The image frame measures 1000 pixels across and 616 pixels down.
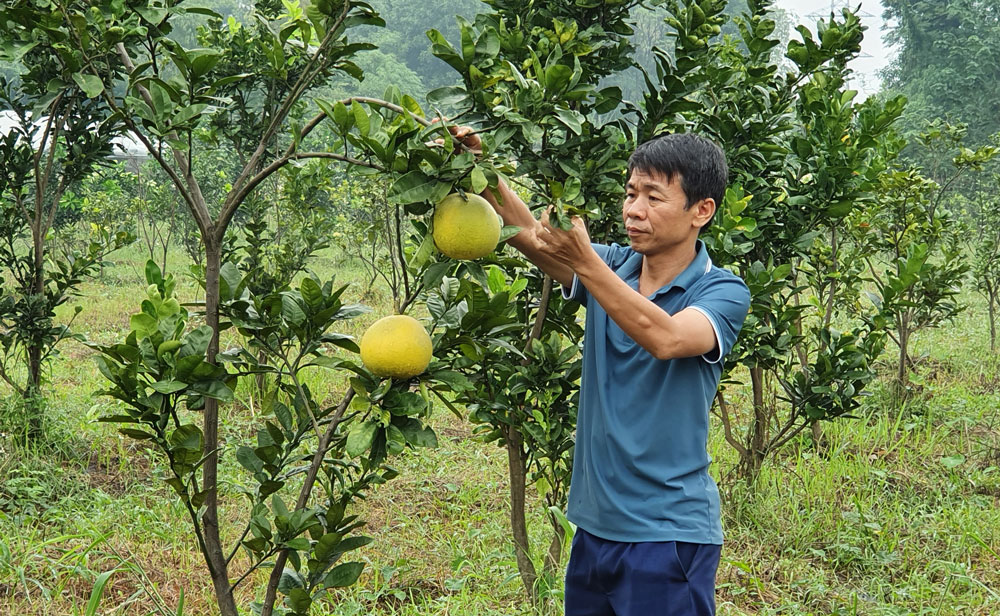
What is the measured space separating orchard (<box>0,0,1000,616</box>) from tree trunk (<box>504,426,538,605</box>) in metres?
0.01

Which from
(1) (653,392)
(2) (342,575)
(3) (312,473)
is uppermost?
(1) (653,392)

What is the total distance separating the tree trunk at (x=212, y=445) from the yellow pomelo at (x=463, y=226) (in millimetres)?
433

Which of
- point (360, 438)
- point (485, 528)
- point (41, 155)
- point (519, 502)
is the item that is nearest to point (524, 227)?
point (360, 438)

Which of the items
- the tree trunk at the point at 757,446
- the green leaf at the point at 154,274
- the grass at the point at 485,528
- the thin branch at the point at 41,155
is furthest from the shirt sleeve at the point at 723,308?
the thin branch at the point at 41,155

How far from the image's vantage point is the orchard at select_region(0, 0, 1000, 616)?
1.48 meters

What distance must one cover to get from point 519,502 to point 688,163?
133cm

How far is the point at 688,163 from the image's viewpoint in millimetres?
1739

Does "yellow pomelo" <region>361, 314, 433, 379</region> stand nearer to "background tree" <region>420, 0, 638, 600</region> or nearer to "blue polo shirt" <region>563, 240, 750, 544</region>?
"blue polo shirt" <region>563, 240, 750, 544</region>

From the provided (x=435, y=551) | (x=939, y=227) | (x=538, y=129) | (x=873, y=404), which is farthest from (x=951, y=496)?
(x=538, y=129)

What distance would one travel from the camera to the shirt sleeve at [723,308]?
169cm

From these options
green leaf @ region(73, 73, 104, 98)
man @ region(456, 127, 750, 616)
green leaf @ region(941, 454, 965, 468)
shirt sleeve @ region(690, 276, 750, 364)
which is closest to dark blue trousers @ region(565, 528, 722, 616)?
man @ region(456, 127, 750, 616)

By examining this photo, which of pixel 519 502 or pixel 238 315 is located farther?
pixel 519 502

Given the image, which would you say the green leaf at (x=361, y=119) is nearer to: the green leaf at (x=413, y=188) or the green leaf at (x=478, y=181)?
the green leaf at (x=413, y=188)

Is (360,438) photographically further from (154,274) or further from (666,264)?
(666,264)
